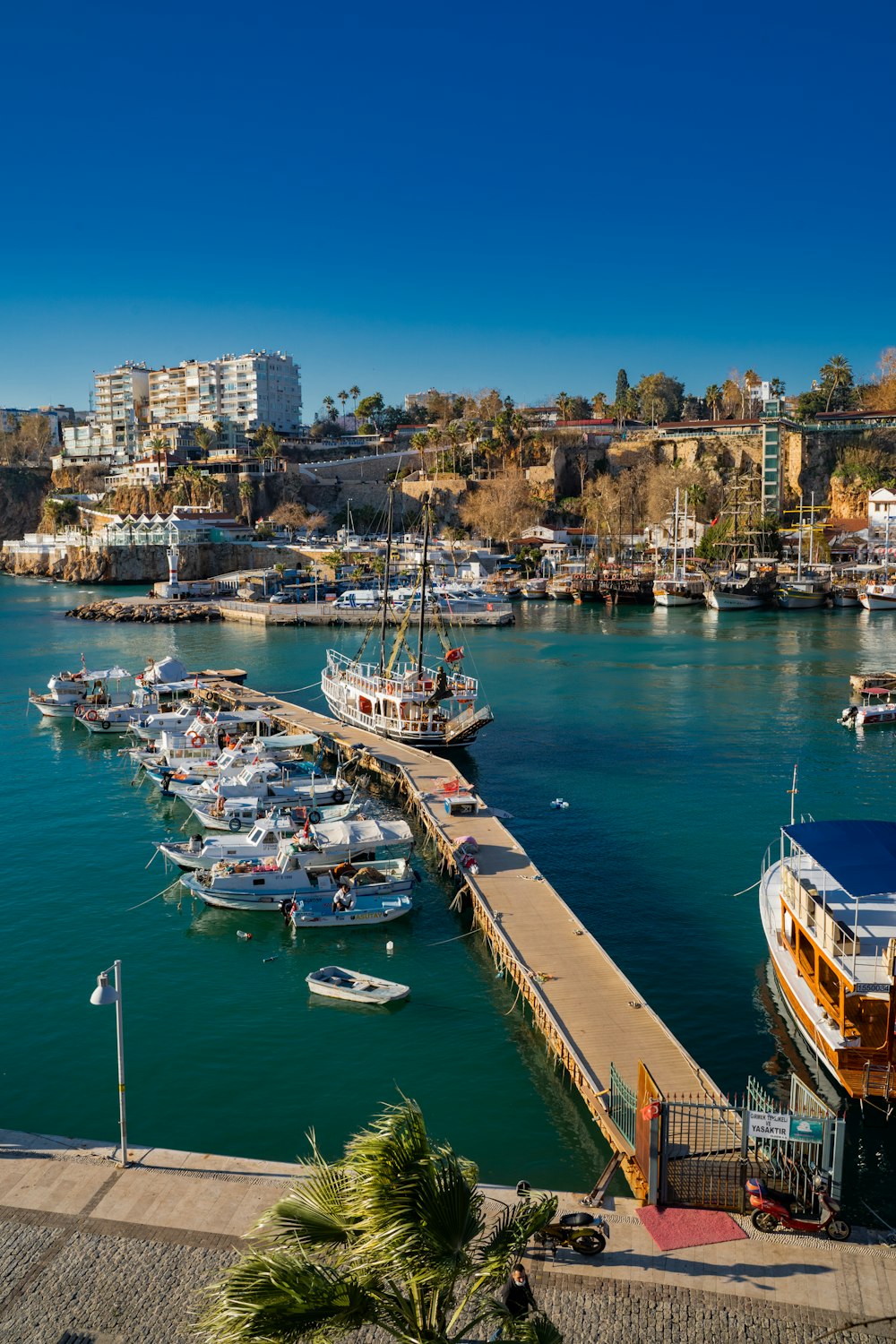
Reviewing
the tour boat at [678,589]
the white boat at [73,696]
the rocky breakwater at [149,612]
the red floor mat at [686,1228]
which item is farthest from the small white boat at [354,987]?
the tour boat at [678,589]

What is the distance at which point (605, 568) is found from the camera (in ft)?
386

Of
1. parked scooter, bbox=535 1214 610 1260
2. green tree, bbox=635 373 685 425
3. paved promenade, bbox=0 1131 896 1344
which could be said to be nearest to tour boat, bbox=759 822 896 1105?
paved promenade, bbox=0 1131 896 1344

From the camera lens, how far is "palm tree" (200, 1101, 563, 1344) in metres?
7.50

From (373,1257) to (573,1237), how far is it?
22.8 feet

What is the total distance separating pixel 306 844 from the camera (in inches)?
1160

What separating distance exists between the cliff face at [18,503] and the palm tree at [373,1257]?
177144mm

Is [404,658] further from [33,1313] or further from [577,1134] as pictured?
[33,1313]

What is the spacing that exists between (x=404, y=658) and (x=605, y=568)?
48.3 metres

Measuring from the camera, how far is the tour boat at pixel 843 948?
18297 millimetres

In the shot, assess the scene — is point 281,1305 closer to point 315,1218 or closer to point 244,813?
point 315,1218

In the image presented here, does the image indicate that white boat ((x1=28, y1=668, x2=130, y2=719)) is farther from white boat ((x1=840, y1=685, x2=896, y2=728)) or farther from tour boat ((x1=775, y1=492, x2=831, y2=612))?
tour boat ((x1=775, y1=492, x2=831, y2=612))

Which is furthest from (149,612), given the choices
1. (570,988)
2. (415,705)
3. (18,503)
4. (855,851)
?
(855,851)

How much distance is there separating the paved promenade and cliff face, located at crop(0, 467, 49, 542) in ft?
559

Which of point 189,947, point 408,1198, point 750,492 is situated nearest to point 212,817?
point 189,947
